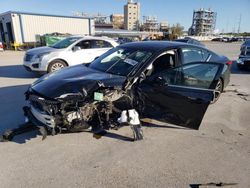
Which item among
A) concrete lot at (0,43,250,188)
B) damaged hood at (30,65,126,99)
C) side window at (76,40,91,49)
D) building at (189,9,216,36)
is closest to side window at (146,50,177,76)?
damaged hood at (30,65,126,99)

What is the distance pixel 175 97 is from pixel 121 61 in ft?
4.31

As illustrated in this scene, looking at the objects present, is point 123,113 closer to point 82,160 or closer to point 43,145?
point 82,160

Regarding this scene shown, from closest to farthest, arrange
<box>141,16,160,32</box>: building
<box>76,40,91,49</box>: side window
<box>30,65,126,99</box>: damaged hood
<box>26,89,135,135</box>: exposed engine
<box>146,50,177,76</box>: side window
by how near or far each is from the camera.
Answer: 1. <box>26,89,135,135</box>: exposed engine
2. <box>30,65,126,99</box>: damaged hood
3. <box>146,50,177,76</box>: side window
4. <box>76,40,91,49</box>: side window
5. <box>141,16,160,32</box>: building

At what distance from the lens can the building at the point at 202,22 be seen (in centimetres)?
11550

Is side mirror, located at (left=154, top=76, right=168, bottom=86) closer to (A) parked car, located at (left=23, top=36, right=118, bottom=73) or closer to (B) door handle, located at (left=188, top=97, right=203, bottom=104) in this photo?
(B) door handle, located at (left=188, top=97, right=203, bottom=104)

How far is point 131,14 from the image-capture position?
139875 millimetres

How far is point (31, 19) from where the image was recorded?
28344 millimetres

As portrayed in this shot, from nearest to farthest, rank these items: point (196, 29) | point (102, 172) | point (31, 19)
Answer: point (102, 172)
point (31, 19)
point (196, 29)

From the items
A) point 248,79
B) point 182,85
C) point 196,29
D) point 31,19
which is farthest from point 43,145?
point 196,29

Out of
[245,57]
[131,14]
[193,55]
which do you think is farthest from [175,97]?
[131,14]

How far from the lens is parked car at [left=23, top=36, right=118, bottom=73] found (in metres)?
8.01

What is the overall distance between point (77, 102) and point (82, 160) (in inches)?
34.6

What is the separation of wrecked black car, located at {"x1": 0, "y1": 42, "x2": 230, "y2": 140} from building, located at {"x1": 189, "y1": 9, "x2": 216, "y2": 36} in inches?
4727

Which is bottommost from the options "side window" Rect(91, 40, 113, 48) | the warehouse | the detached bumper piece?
the detached bumper piece
